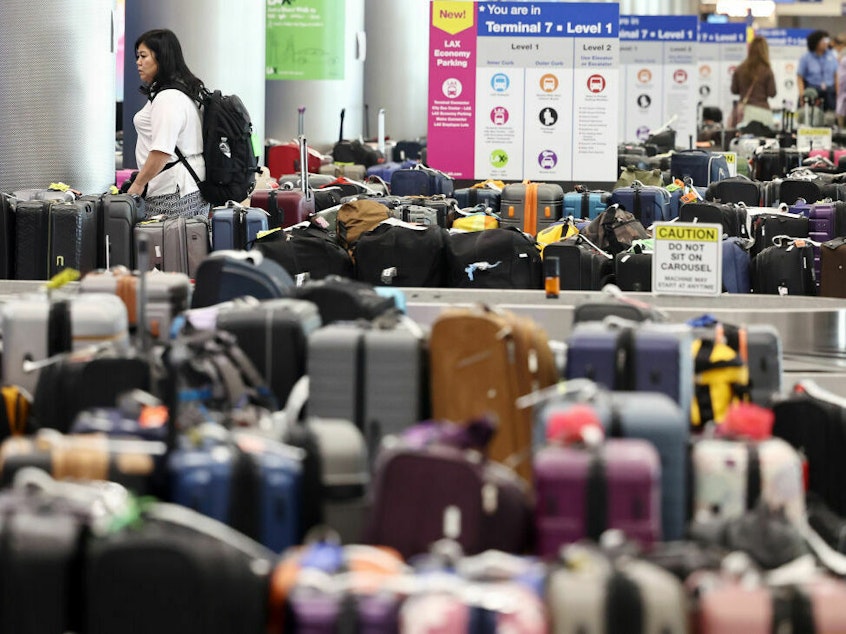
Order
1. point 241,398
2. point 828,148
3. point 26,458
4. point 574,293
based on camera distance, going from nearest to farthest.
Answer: point 26,458 → point 241,398 → point 574,293 → point 828,148

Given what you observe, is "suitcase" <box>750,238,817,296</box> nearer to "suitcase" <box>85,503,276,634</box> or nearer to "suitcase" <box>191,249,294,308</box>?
"suitcase" <box>191,249,294,308</box>

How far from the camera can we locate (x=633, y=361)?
4301 millimetres

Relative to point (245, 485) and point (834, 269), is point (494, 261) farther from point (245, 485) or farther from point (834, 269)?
point (245, 485)

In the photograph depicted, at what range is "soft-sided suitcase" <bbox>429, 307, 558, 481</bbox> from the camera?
4.36 m

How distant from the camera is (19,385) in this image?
4723 mm

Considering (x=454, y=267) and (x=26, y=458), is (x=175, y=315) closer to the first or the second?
(x=26, y=458)

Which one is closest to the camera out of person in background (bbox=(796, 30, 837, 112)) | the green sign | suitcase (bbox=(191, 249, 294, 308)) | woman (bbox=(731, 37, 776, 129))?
suitcase (bbox=(191, 249, 294, 308))

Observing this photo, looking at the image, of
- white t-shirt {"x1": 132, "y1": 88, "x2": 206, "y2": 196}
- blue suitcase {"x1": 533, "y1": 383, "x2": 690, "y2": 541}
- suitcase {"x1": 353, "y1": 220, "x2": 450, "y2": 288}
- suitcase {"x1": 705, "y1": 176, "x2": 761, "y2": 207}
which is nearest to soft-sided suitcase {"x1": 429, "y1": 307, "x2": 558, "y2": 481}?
blue suitcase {"x1": 533, "y1": 383, "x2": 690, "y2": 541}

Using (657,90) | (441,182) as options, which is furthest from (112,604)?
(657,90)

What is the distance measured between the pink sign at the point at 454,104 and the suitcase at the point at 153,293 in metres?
7.56

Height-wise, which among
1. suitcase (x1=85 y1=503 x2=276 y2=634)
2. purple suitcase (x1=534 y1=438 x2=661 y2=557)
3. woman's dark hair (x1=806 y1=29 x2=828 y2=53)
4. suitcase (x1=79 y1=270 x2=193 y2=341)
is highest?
woman's dark hair (x1=806 y1=29 x2=828 y2=53)

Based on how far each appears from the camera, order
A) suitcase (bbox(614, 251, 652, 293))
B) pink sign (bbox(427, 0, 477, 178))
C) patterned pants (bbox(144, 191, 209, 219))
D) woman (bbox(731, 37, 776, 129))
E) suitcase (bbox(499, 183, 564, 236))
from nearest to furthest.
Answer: suitcase (bbox(614, 251, 652, 293)) < patterned pants (bbox(144, 191, 209, 219)) < suitcase (bbox(499, 183, 564, 236)) < pink sign (bbox(427, 0, 477, 178)) < woman (bbox(731, 37, 776, 129))

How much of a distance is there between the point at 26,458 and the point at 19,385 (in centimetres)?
137

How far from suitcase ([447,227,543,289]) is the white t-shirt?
186 cm
